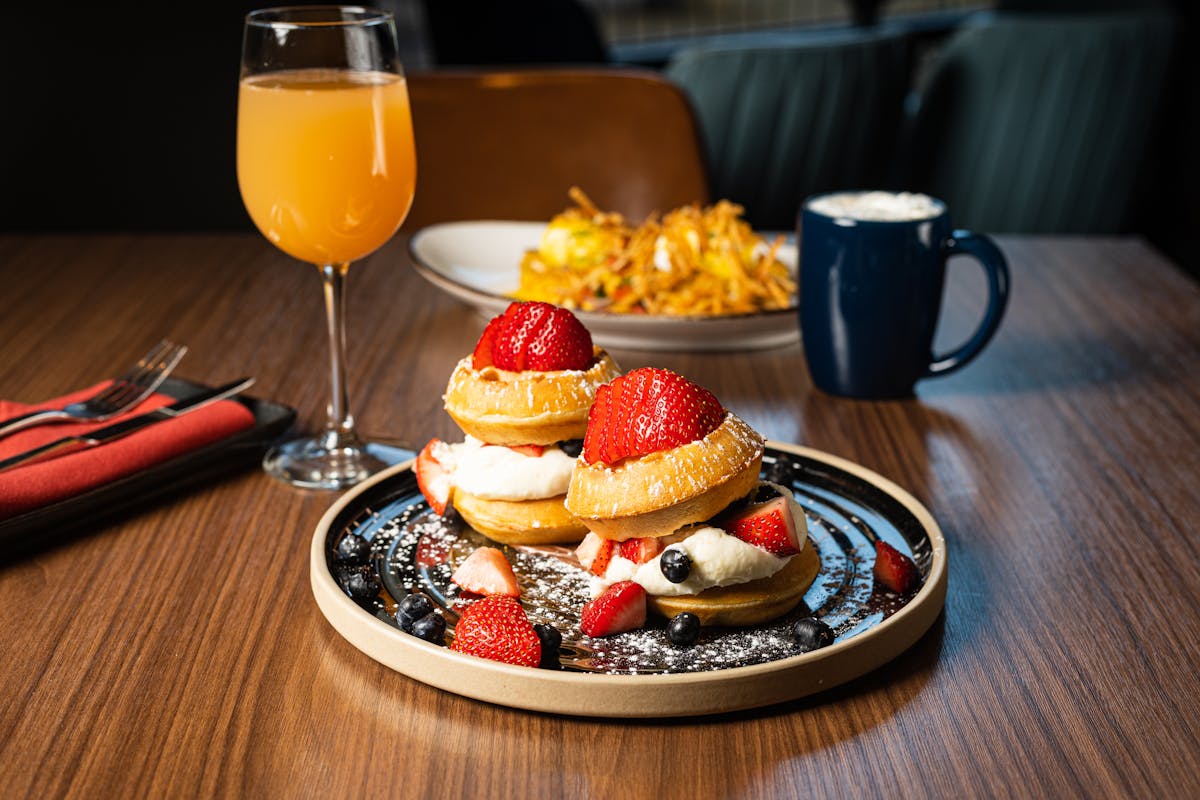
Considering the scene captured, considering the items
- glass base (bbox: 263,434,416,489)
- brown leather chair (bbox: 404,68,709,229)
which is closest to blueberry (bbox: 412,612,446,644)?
glass base (bbox: 263,434,416,489)

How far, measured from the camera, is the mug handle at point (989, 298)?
1287 mm

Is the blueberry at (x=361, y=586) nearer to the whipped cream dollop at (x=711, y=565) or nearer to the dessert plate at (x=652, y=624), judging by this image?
the dessert plate at (x=652, y=624)

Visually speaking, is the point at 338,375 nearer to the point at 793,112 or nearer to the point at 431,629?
the point at 431,629

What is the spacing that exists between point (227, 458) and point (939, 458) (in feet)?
2.04

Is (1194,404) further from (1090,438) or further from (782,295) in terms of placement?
(782,295)

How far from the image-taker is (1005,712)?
74 centimetres

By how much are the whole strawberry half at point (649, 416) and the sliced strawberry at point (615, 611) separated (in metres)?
0.09

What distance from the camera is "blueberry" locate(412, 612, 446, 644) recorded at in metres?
0.77

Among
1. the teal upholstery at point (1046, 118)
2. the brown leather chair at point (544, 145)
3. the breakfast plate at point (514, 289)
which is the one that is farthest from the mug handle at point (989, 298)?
the teal upholstery at point (1046, 118)

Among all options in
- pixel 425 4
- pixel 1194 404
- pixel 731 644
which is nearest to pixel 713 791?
pixel 731 644

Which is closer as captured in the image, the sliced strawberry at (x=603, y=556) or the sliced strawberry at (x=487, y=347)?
the sliced strawberry at (x=603, y=556)

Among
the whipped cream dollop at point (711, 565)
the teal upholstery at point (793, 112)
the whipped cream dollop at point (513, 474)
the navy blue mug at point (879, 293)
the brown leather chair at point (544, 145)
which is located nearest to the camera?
the whipped cream dollop at point (711, 565)

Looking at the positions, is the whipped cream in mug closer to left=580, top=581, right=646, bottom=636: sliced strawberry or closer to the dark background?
left=580, top=581, right=646, bottom=636: sliced strawberry

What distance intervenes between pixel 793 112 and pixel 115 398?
263cm
